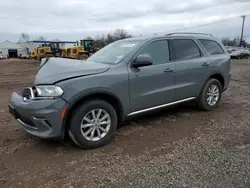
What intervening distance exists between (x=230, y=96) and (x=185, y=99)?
2.89m

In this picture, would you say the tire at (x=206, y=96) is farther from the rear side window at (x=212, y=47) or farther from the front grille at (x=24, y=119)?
the front grille at (x=24, y=119)

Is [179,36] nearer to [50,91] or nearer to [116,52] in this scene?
[116,52]

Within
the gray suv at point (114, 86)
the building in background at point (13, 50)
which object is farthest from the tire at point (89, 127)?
the building in background at point (13, 50)

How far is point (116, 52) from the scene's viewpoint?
4449 mm

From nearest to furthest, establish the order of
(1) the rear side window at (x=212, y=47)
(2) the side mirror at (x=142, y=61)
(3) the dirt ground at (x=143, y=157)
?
(3) the dirt ground at (x=143, y=157) → (2) the side mirror at (x=142, y=61) → (1) the rear side window at (x=212, y=47)

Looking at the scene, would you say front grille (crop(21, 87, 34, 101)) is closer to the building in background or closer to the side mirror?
the side mirror

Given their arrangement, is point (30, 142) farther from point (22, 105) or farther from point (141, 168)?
point (141, 168)

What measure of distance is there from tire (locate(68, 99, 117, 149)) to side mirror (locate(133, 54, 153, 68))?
2.79 feet

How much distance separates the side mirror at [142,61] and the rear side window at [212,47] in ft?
6.44

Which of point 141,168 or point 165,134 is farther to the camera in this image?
point 165,134

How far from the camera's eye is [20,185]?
2723 millimetres

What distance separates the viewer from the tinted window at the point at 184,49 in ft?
15.5

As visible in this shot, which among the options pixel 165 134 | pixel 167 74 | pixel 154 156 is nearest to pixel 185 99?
pixel 167 74

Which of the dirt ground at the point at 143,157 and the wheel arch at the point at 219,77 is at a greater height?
the wheel arch at the point at 219,77
